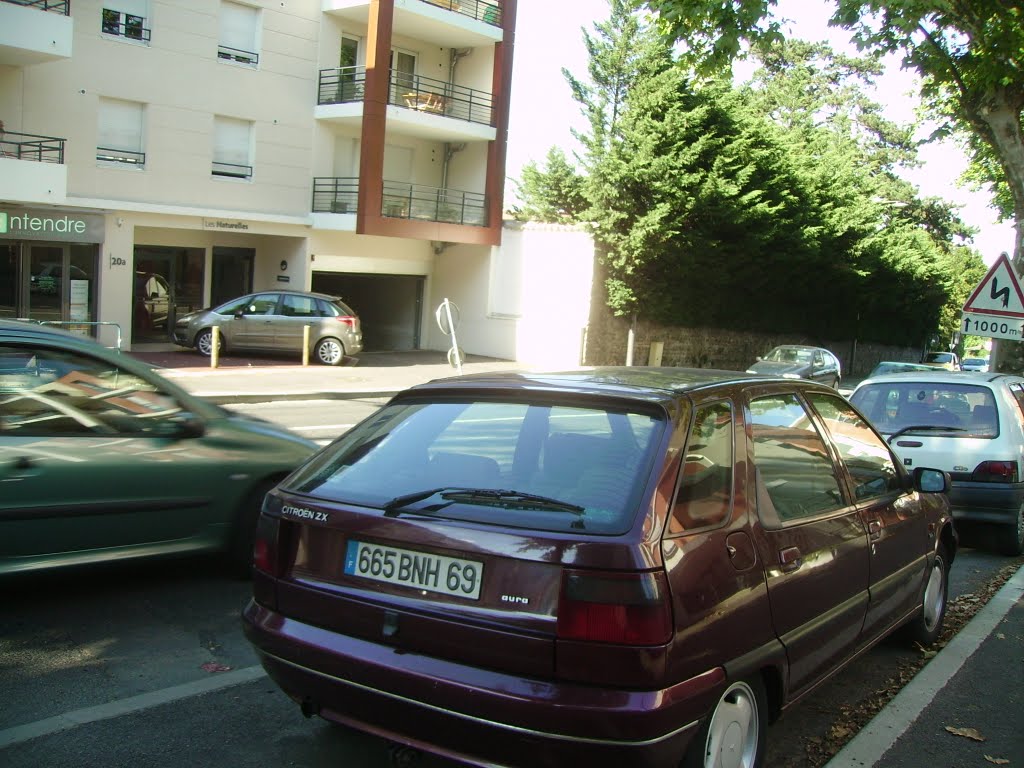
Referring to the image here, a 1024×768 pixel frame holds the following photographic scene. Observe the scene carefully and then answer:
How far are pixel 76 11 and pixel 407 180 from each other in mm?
10173

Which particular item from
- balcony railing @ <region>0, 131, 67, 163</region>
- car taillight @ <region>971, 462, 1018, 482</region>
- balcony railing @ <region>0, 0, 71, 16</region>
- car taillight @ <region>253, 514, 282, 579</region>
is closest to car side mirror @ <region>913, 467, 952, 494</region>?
car taillight @ <region>971, 462, 1018, 482</region>

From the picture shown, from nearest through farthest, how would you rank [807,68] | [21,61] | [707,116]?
1. [21,61]
2. [707,116]
3. [807,68]

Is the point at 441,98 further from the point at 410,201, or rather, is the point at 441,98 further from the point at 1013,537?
the point at 1013,537

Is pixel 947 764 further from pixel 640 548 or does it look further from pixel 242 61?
pixel 242 61

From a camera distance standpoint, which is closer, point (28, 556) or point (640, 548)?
point (640, 548)

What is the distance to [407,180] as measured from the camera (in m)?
29.3

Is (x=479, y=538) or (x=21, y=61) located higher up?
(x=21, y=61)

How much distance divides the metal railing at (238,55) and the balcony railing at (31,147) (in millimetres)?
4973

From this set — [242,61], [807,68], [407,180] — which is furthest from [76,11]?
[807,68]

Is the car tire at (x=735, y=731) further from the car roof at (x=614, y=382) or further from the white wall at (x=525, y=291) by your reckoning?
the white wall at (x=525, y=291)

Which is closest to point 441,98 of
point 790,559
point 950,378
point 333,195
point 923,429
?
point 333,195

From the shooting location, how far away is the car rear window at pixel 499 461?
3.20m

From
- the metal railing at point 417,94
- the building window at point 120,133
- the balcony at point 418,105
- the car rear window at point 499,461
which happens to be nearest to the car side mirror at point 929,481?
the car rear window at point 499,461

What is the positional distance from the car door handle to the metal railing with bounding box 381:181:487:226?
80.7 feet
